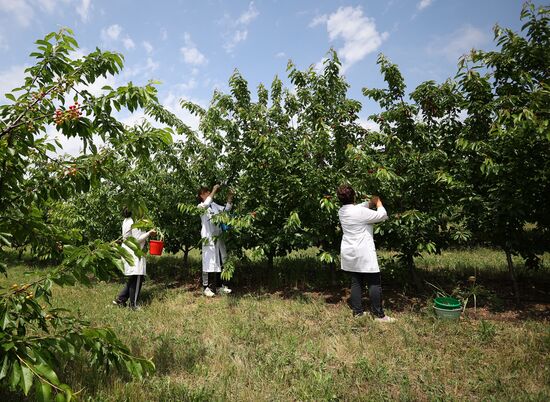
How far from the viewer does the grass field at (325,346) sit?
3420 mm

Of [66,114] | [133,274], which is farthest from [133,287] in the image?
[66,114]

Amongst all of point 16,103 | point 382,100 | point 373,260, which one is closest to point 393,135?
point 382,100

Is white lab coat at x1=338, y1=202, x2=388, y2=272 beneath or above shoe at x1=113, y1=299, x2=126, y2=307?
above

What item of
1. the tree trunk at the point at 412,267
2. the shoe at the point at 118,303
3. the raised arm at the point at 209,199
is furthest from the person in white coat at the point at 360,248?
the shoe at the point at 118,303

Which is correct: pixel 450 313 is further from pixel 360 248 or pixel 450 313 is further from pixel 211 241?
pixel 211 241

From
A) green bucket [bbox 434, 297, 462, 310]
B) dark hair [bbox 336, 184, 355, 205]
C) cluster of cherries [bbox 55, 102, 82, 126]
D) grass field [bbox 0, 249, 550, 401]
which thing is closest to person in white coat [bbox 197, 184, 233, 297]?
grass field [bbox 0, 249, 550, 401]

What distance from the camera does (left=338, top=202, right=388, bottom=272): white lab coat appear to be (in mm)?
Answer: 5387

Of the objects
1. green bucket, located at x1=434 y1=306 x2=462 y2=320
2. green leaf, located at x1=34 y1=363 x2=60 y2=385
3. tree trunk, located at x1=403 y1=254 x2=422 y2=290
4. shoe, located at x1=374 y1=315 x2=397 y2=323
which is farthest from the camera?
tree trunk, located at x1=403 y1=254 x2=422 y2=290

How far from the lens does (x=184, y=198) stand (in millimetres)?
7969

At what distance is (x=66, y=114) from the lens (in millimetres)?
2588

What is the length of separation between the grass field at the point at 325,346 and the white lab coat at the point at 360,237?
2.69 ft

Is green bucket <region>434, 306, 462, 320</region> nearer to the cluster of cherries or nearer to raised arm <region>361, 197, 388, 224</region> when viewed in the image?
raised arm <region>361, 197, 388, 224</region>

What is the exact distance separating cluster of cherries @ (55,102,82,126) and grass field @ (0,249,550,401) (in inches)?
75.8

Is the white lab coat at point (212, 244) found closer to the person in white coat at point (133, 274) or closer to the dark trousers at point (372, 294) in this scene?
the person in white coat at point (133, 274)
